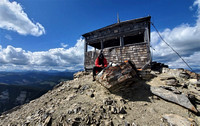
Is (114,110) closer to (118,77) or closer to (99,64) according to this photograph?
(118,77)

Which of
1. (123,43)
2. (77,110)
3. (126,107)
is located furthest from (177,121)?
(123,43)

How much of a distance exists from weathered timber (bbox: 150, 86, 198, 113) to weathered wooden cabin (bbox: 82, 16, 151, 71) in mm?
4363

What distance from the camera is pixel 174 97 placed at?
4.08 metres

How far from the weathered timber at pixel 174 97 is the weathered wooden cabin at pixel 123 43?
4.36 metres

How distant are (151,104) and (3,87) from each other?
16591cm

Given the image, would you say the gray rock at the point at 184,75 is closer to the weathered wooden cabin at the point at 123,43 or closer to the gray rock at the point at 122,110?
the weathered wooden cabin at the point at 123,43

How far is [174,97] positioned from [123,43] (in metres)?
7.43

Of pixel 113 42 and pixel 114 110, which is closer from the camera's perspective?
pixel 114 110

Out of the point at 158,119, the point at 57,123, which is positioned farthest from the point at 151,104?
the point at 57,123

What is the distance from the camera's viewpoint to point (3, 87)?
348ft

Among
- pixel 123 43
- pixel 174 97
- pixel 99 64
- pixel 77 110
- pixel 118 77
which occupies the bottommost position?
pixel 77 110

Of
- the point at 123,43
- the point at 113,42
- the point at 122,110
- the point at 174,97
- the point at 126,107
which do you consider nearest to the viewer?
the point at 122,110

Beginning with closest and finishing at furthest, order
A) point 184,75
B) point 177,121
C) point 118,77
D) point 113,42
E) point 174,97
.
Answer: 1. point 177,121
2. point 174,97
3. point 118,77
4. point 184,75
5. point 113,42

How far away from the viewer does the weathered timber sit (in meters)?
3.62
